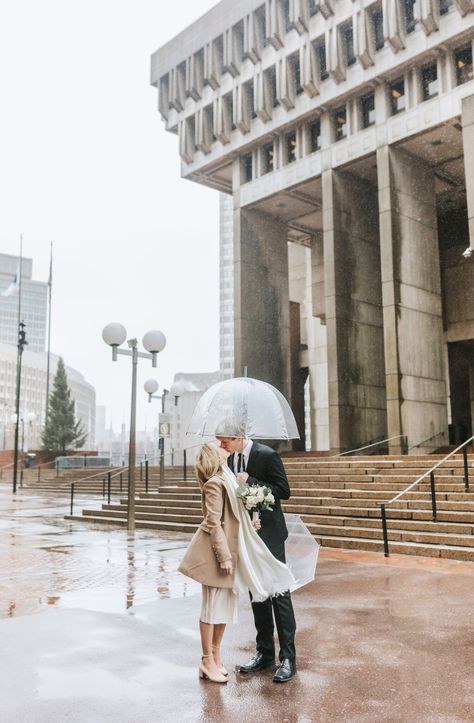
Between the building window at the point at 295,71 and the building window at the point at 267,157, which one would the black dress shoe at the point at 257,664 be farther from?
the building window at the point at 267,157

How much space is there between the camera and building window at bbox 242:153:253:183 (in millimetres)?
35000

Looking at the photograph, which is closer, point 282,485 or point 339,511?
point 282,485

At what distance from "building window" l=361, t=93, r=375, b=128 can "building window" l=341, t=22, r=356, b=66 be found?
5.45ft

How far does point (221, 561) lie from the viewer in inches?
185

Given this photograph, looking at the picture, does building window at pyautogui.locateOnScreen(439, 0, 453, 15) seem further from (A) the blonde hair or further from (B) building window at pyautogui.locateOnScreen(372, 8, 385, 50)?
(A) the blonde hair

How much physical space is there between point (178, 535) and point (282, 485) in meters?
10.0

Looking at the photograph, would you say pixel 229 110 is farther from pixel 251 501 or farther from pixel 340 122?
pixel 251 501

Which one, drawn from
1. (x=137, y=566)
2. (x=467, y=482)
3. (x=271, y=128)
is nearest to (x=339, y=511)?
(x=467, y=482)

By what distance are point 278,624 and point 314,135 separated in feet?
99.3

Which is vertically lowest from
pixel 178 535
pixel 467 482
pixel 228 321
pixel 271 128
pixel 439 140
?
pixel 178 535

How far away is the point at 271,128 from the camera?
32281mm

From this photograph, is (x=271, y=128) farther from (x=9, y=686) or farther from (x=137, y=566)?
(x=9, y=686)

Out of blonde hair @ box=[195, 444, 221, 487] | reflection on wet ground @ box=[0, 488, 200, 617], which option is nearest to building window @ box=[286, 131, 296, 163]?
reflection on wet ground @ box=[0, 488, 200, 617]

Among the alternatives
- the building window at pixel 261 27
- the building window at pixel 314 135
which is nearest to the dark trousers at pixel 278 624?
the building window at pixel 314 135
